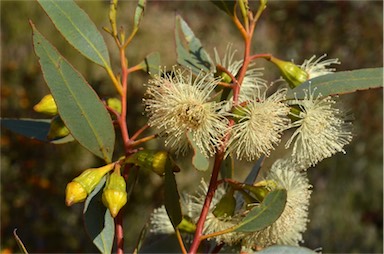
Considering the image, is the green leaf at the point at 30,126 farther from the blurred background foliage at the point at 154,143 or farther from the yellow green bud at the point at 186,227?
the blurred background foliage at the point at 154,143

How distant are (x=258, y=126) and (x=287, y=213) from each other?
0.17 metres

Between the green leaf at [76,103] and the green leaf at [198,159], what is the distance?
14cm

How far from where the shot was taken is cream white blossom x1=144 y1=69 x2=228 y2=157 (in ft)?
2.94

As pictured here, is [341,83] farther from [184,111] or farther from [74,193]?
[74,193]

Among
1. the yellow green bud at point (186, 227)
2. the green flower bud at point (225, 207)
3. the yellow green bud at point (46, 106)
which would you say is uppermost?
the yellow green bud at point (46, 106)

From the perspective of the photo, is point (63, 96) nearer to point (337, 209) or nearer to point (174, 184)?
point (174, 184)

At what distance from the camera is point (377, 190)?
337 centimetres

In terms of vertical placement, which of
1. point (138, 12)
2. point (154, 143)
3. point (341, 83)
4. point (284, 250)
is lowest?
point (284, 250)

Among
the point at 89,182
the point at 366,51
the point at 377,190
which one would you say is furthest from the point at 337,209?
the point at 89,182

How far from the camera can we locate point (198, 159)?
0.85 meters

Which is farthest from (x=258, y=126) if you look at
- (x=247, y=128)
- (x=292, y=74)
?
(x=292, y=74)

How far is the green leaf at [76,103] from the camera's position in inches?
34.8

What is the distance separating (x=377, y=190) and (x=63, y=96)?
2.73 metres

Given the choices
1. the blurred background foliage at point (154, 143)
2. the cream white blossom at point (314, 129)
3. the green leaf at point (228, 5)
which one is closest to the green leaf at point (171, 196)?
the cream white blossom at point (314, 129)
